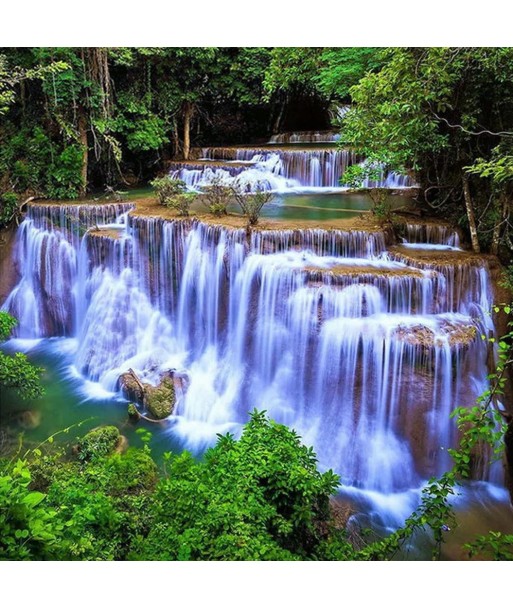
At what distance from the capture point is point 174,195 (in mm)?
7078

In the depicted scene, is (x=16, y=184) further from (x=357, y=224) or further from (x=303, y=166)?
(x=357, y=224)

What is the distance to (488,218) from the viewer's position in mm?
5250

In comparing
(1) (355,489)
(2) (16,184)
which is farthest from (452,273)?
(2) (16,184)

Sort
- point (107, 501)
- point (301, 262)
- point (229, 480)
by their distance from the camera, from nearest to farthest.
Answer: point (229, 480) < point (107, 501) < point (301, 262)

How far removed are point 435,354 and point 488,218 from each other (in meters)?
1.86

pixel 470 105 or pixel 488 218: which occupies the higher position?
pixel 470 105

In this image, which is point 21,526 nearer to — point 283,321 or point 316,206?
point 283,321

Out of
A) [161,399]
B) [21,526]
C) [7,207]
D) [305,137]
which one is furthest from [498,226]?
[7,207]

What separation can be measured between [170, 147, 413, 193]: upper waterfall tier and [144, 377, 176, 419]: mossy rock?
4050 millimetres

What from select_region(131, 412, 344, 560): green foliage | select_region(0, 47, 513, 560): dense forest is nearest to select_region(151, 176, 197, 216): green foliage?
select_region(0, 47, 513, 560): dense forest

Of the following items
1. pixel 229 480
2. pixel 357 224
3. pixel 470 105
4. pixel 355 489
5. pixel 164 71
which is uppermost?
pixel 164 71

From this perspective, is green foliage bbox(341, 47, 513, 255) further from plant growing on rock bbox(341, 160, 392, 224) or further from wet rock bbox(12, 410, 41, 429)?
wet rock bbox(12, 410, 41, 429)

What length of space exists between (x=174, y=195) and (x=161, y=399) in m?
3.22

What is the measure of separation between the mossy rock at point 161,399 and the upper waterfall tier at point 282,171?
405cm
